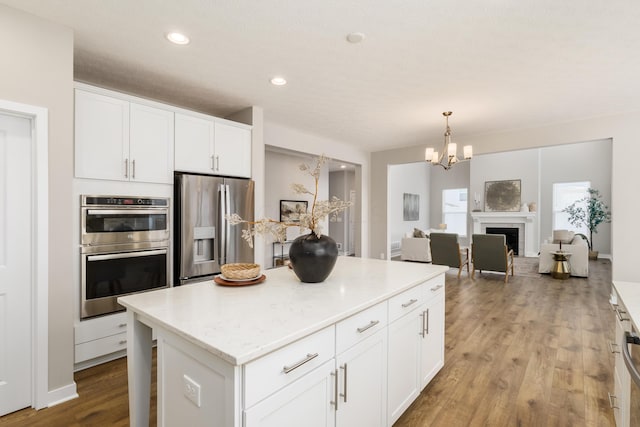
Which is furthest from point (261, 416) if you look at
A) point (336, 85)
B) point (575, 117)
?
point (575, 117)

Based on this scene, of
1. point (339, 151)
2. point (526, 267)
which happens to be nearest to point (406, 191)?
point (526, 267)

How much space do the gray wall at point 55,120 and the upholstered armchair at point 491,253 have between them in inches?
243

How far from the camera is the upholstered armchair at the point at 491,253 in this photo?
19.4ft

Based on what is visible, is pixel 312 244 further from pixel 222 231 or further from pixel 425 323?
pixel 222 231

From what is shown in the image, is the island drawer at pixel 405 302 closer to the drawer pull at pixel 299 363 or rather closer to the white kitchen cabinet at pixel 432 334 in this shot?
the white kitchen cabinet at pixel 432 334

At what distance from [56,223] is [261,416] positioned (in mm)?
2073

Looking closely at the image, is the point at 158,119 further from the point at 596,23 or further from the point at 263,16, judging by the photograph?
the point at 596,23

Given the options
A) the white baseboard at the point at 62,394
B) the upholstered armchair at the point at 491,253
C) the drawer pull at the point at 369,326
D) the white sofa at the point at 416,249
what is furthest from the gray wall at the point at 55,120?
the white sofa at the point at 416,249

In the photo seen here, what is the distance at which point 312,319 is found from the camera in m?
1.25

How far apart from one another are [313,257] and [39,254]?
6.03 feet

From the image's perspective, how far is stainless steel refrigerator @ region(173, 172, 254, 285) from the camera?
311 centimetres

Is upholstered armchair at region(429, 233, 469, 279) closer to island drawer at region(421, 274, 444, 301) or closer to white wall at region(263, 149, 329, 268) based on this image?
white wall at region(263, 149, 329, 268)

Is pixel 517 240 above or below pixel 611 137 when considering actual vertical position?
below

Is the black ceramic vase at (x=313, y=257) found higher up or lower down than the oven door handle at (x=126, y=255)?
higher up
